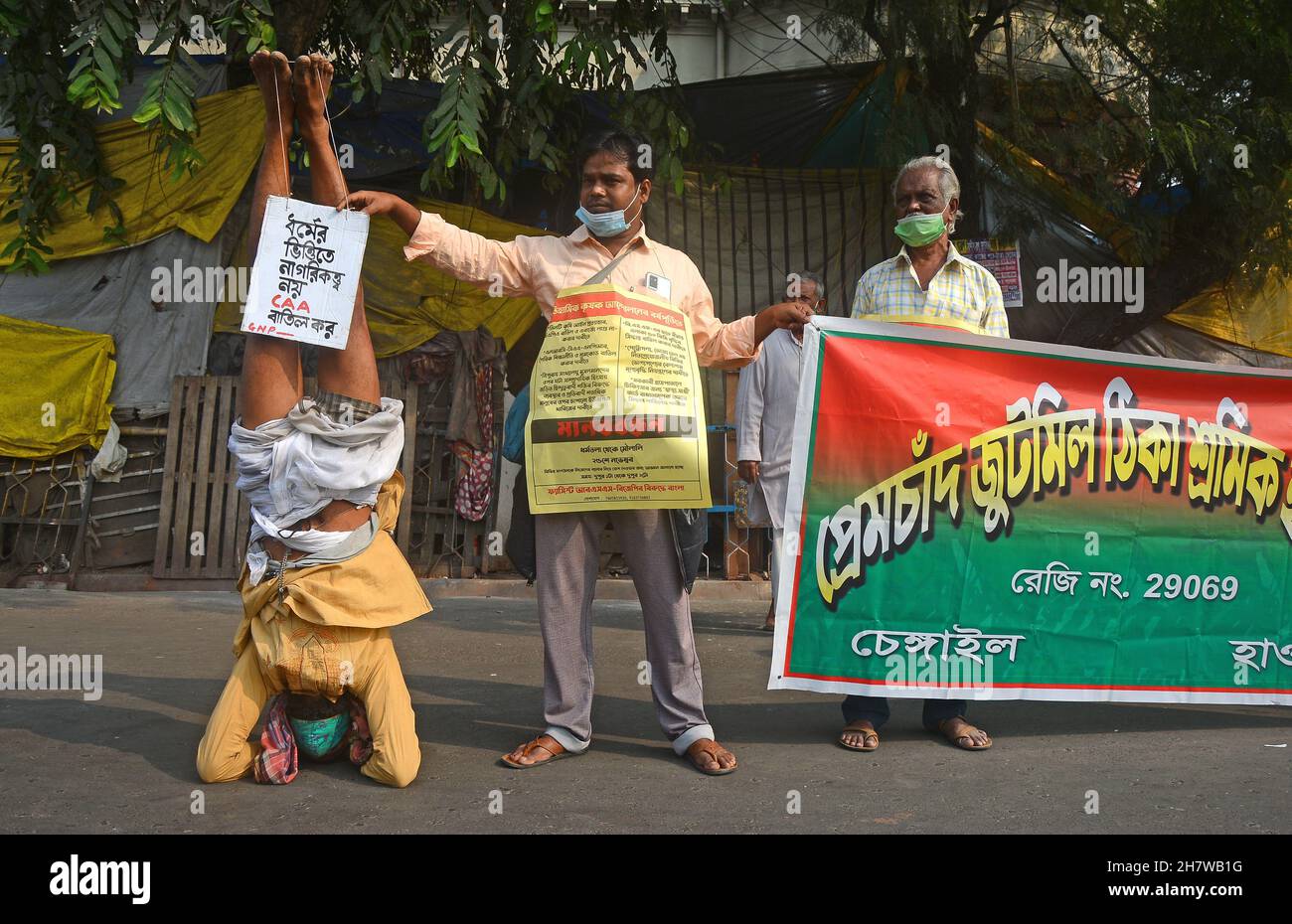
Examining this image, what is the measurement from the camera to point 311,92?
3.78 metres

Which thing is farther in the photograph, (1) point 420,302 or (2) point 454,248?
(1) point 420,302

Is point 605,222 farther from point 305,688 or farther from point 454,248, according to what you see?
point 305,688

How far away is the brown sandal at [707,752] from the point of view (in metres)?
3.96

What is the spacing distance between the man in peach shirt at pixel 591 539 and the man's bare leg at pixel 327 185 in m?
0.33

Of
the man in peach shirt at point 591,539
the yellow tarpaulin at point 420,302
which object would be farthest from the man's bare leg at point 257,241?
the yellow tarpaulin at point 420,302

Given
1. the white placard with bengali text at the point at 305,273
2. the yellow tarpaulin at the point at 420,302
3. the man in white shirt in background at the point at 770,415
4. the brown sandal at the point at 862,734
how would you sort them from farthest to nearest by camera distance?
the yellow tarpaulin at the point at 420,302 → the man in white shirt in background at the point at 770,415 → the brown sandal at the point at 862,734 → the white placard with bengali text at the point at 305,273

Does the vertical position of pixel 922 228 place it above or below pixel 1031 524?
above

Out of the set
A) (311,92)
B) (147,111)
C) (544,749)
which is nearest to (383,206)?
(311,92)

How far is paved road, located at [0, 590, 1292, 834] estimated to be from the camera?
3447 mm

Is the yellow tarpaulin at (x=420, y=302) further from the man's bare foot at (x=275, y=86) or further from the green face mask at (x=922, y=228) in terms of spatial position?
the man's bare foot at (x=275, y=86)

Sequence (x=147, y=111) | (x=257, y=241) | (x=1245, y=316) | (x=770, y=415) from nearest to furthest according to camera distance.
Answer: (x=257, y=241) → (x=147, y=111) → (x=770, y=415) → (x=1245, y=316)

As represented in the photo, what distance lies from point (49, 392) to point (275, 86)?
6.21 m

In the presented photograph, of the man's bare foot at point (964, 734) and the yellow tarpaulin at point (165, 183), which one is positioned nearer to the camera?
the man's bare foot at point (964, 734)

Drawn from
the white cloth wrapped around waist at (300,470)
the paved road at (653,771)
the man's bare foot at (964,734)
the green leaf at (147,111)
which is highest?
the green leaf at (147,111)
